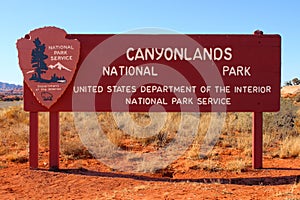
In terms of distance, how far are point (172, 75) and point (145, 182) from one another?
2318mm

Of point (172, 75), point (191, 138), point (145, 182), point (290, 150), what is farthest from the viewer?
point (191, 138)

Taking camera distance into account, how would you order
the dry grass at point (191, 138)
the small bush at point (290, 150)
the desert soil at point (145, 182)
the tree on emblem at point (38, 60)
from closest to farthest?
the desert soil at point (145, 182) < the tree on emblem at point (38, 60) < the dry grass at point (191, 138) < the small bush at point (290, 150)

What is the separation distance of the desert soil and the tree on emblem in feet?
6.21

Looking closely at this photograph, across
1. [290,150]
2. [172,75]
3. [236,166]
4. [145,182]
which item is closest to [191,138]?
[290,150]

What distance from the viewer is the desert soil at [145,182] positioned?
5.82 metres

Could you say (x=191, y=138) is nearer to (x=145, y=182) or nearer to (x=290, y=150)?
(x=290, y=150)

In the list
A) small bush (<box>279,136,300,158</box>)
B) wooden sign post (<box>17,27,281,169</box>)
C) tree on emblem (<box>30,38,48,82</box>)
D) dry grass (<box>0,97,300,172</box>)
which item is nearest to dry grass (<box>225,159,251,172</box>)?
dry grass (<box>0,97,300,172</box>)

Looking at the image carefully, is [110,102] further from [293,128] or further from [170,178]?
[293,128]

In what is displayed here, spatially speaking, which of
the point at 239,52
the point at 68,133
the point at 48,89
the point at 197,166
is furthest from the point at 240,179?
the point at 68,133

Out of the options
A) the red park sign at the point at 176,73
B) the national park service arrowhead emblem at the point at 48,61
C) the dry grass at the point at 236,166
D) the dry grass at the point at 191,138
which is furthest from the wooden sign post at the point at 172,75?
the dry grass at the point at 191,138

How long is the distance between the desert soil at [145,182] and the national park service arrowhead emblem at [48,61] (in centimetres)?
151

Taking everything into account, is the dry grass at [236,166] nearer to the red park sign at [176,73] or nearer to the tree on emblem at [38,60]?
the red park sign at [176,73]

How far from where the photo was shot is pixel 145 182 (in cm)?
686

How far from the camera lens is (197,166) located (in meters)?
8.04
